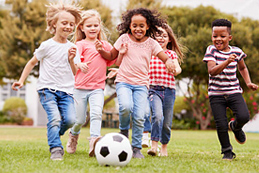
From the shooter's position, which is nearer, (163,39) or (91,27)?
(91,27)

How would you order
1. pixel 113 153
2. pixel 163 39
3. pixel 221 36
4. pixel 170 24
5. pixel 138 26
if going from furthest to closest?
pixel 170 24 < pixel 163 39 < pixel 221 36 < pixel 138 26 < pixel 113 153

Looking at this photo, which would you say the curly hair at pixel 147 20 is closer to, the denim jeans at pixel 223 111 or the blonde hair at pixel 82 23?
the blonde hair at pixel 82 23

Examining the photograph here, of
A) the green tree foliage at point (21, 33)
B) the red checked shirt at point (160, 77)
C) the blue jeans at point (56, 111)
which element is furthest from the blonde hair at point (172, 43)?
the green tree foliage at point (21, 33)

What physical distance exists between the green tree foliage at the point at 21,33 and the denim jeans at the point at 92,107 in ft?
46.8

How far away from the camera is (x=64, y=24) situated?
4973 mm

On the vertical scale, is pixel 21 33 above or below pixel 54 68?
above

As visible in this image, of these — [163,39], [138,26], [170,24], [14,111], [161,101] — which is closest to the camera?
[138,26]

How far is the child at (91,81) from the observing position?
5.20 metres

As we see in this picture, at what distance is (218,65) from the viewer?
4.89 metres

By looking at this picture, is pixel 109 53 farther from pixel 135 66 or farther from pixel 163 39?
pixel 163 39

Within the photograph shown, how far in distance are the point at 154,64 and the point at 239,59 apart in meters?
1.28

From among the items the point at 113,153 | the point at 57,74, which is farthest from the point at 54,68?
the point at 113,153

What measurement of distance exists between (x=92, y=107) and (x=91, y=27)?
1.24 meters

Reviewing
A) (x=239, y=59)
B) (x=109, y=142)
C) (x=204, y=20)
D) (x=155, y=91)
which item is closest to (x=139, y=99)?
(x=155, y=91)
